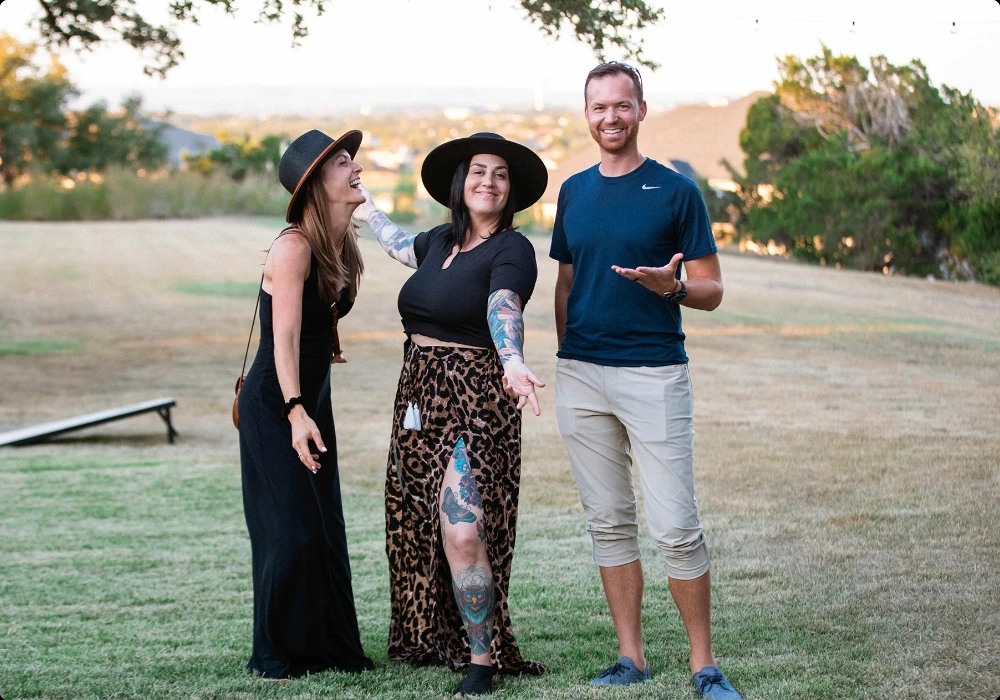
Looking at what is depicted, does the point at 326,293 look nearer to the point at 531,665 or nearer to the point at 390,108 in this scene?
the point at 531,665

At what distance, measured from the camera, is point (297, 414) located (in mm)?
3211

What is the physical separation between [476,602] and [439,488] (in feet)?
1.10

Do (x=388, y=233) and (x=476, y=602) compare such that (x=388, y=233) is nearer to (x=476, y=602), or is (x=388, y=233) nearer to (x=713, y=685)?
(x=476, y=602)

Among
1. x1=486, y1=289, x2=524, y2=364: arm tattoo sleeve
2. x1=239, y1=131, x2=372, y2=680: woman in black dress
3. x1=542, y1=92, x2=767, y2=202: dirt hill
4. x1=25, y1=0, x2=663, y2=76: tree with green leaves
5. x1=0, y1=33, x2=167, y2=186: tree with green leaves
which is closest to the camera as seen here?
x1=486, y1=289, x2=524, y2=364: arm tattoo sleeve

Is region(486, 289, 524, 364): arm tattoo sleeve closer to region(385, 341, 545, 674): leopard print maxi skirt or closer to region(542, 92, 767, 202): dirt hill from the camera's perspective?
region(385, 341, 545, 674): leopard print maxi skirt

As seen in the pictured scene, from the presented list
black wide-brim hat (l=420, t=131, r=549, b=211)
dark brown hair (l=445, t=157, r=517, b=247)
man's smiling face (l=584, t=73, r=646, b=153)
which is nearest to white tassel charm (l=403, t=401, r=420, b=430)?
dark brown hair (l=445, t=157, r=517, b=247)

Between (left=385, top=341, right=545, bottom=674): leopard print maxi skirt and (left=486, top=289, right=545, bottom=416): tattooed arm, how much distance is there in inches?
5.2

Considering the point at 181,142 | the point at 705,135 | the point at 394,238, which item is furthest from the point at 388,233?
the point at 181,142

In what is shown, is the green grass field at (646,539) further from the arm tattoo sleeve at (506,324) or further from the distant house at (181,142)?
the distant house at (181,142)

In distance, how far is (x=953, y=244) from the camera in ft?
41.1

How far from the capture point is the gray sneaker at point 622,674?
340 cm

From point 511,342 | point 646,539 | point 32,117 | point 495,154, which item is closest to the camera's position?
point 511,342

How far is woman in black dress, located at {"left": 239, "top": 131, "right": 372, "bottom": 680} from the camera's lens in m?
3.23

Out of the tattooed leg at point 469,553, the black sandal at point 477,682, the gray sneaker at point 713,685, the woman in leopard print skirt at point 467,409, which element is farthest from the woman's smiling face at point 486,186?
the gray sneaker at point 713,685
